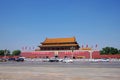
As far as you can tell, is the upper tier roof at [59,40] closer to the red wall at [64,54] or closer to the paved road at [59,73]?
the red wall at [64,54]

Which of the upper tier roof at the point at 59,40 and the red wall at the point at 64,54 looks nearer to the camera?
the red wall at the point at 64,54

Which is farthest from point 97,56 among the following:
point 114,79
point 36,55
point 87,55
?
point 114,79

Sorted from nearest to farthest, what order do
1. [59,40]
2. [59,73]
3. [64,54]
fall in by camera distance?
[59,73] < [64,54] < [59,40]

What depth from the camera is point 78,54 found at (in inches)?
2849

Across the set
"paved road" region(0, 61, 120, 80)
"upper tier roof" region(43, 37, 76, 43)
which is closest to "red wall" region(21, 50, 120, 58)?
"upper tier roof" region(43, 37, 76, 43)

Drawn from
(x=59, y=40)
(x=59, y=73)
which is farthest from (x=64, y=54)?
(x=59, y=73)

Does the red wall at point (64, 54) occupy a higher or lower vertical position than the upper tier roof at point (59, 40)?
lower

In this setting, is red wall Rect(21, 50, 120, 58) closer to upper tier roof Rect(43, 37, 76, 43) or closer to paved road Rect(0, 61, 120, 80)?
upper tier roof Rect(43, 37, 76, 43)

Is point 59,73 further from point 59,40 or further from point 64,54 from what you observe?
point 59,40

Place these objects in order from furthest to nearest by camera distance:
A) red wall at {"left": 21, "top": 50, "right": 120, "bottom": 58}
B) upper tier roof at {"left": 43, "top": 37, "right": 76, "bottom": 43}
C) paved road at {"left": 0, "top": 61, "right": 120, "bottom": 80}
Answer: upper tier roof at {"left": 43, "top": 37, "right": 76, "bottom": 43}
red wall at {"left": 21, "top": 50, "right": 120, "bottom": 58}
paved road at {"left": 0, "top": 61, "right": 120, "bottom": 80}

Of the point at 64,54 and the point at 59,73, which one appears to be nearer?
the point at 59,73

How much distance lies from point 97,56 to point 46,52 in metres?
17.2

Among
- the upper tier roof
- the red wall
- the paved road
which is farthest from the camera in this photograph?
the upper tier roof

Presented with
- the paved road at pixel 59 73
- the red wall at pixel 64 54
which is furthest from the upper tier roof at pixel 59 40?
the paved road at pixel 59 73
